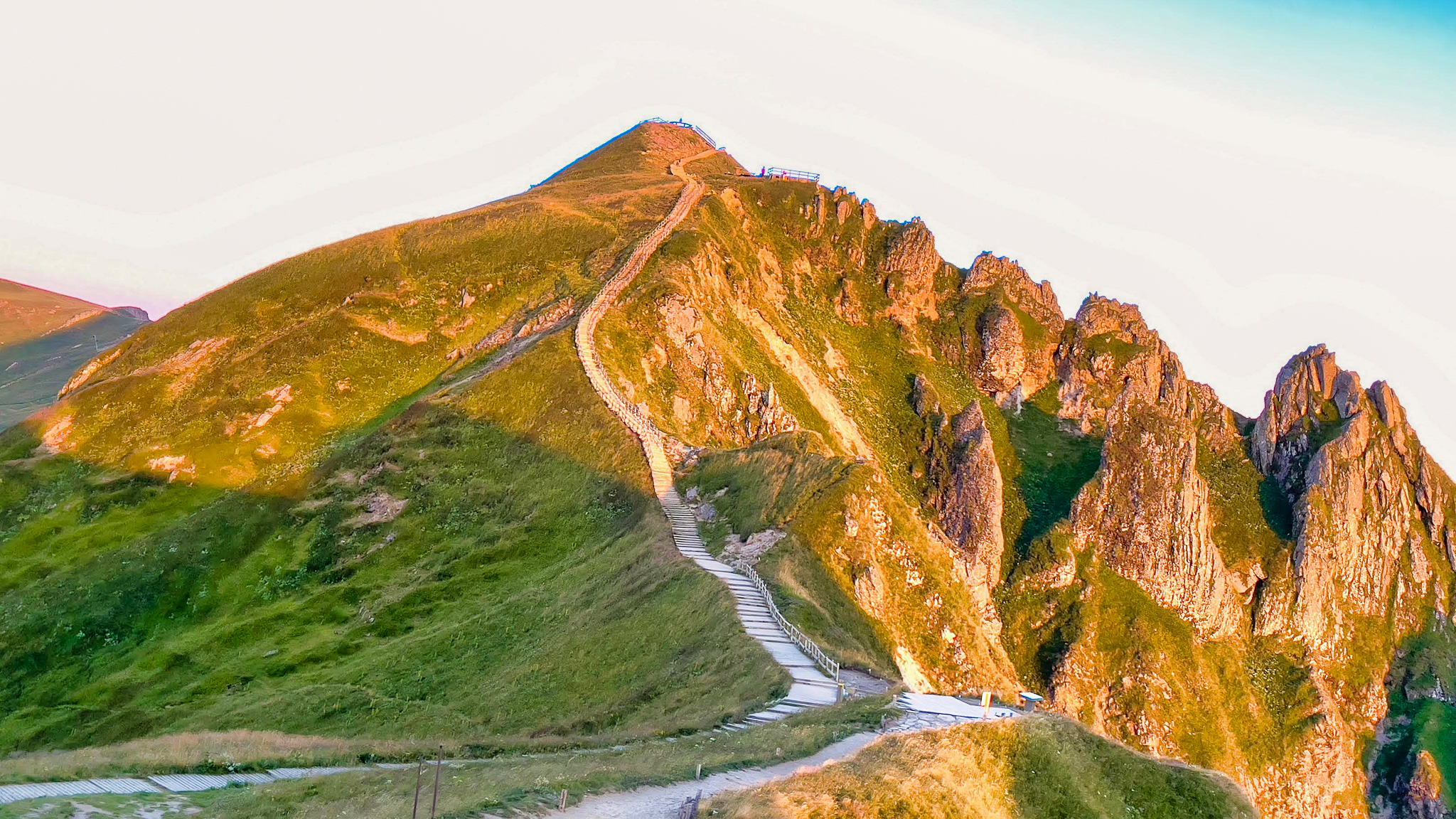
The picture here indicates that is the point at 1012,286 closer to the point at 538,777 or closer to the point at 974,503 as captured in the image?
the point at 974,503

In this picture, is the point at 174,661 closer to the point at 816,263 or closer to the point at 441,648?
the point at 441,648

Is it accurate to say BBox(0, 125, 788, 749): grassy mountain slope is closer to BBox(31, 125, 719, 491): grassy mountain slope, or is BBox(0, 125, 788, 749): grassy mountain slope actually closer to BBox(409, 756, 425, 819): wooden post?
BBox(31, 125, 719, 491): grassy mountain slope

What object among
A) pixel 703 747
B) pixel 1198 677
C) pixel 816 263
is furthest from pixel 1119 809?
pixel 816 263

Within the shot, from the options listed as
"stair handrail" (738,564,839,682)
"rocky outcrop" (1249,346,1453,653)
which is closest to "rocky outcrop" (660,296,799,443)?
Result: "stair handrail" (738,564,839,682)

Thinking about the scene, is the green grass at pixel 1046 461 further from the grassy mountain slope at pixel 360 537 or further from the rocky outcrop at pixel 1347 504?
the grassy mountain slope at pixel 360 537

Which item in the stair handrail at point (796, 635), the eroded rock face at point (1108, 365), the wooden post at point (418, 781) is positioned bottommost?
the wooden post at point (418, 781)

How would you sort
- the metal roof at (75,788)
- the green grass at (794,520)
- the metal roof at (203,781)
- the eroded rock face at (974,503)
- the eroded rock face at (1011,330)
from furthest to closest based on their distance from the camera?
the eroded rock face at (1011,330), the eroded rock face at (974,503), the green grass at (794,520), the metal roof at (203,781), the metal roof at (75,788)

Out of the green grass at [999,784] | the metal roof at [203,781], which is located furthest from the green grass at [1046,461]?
the metal roof at [203,781]

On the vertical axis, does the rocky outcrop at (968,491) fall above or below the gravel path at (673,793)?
above
